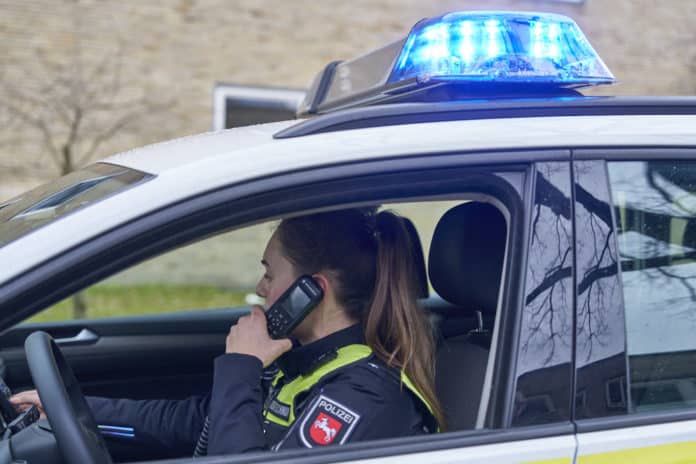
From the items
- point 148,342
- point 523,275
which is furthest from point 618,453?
point 148,342

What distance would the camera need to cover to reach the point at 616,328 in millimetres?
1441

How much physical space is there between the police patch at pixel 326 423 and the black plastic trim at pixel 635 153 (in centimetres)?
64

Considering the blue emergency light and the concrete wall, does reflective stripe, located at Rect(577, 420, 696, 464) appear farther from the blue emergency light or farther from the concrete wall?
the concrete wall

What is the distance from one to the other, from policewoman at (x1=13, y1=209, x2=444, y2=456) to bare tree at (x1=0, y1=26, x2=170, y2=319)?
4887 mm

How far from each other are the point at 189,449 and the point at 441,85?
1.18m

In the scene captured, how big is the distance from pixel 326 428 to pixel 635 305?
605 mm

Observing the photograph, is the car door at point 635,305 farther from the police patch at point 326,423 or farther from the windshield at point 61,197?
the windshield at point 61,197

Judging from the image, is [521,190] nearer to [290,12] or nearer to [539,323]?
[539,323]

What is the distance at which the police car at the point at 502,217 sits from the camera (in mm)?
1286

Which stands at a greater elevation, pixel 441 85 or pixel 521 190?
pixel 441 85

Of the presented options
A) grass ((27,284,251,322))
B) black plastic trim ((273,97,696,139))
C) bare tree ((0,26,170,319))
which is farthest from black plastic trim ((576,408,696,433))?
bare tree ((0,26,170,319))

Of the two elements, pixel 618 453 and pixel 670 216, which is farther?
pixel 670 216

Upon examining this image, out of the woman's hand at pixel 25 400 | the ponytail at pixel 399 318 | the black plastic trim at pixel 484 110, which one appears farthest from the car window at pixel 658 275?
the woman's hand at pixel 25 400

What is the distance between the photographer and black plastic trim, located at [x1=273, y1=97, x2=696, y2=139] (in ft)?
4.70
